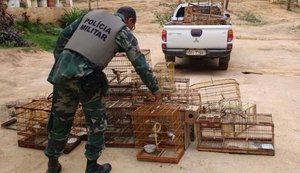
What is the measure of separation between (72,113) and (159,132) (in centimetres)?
114

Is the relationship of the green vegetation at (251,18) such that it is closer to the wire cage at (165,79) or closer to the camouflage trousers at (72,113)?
the wire cage at (165,79)

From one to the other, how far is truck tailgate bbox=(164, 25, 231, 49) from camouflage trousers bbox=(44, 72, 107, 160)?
600 cm

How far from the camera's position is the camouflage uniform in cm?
417

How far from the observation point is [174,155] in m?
5.13

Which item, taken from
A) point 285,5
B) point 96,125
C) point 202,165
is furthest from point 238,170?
point 285,5

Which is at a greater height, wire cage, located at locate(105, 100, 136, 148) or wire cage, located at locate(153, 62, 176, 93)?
wire cage, located at locate(153, 62, 176, 93)

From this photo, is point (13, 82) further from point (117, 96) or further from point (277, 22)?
point (277, 22)

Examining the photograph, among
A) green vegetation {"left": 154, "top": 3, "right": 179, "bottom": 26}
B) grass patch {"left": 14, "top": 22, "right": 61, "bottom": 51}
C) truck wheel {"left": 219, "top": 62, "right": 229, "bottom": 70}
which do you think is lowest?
truck wheel {"left": 219, "top": 62, "right": 229, "bottom": 70}

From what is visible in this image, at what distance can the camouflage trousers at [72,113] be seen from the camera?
167 inches

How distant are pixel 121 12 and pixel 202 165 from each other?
78.3 inches

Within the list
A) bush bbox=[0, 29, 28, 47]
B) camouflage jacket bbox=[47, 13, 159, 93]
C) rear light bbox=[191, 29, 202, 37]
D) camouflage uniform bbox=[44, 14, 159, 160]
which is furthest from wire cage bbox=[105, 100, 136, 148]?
bush bbox=[0, 29, 28, 47]

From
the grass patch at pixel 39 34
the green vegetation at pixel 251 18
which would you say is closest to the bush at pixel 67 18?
the grass patch at pixel 39 34

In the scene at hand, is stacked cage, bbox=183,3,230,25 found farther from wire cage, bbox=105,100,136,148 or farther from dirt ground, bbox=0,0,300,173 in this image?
wire cage, bbox=105,100,136,148

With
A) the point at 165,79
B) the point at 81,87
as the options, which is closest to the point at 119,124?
the point at 165,79
